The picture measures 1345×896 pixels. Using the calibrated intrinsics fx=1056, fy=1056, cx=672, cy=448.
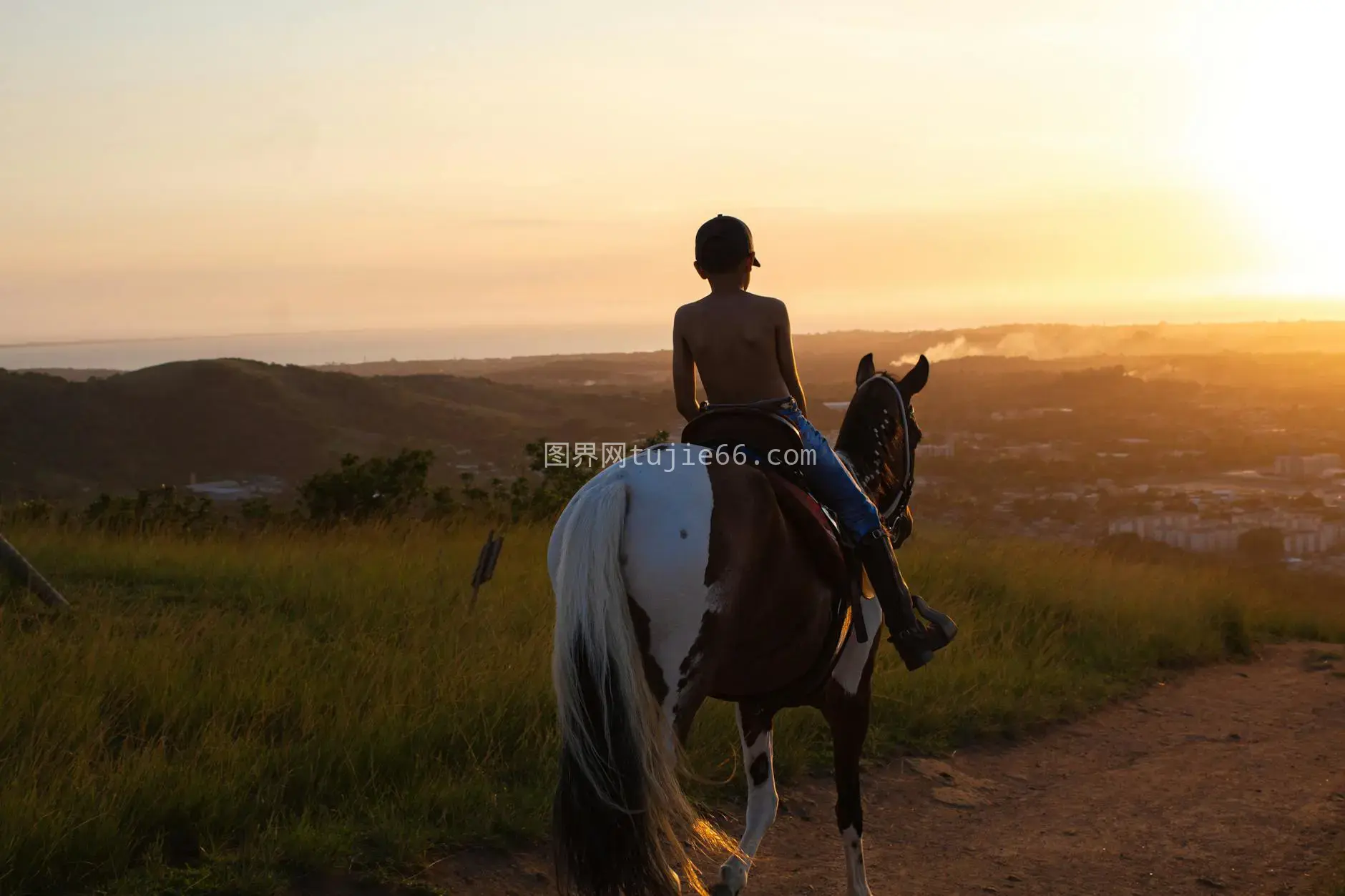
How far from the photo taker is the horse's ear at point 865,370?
18.3 ft

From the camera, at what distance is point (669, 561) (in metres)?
3.59

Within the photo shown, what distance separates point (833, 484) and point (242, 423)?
45.8 metres

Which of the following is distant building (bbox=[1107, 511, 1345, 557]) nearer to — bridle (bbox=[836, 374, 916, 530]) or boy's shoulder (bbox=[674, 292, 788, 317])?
bridle (bbox=[836, 374, 916, 530])

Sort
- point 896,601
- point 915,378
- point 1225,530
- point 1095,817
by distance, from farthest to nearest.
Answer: point 1225,530 → point 1095,817 → point 915,378 → point 896,601

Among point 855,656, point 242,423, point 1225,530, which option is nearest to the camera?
point 855,656

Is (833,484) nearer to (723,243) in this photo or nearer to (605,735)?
(723,243)

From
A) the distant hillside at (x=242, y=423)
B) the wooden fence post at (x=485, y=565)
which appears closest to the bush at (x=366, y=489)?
the wooden fence post at (x=485, y=565)

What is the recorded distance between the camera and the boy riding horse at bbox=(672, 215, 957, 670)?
4184 mm

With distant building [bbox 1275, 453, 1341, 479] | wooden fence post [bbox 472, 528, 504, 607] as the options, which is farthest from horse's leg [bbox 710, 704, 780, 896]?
distant building [bbox 1275, 453, 1341, 479]

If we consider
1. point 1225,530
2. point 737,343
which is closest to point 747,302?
point 737,343

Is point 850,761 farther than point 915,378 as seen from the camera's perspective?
No

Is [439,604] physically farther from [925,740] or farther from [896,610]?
[896,610]

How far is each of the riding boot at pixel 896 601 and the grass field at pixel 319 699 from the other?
5.68 ft

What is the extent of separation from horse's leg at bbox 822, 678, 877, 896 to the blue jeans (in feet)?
2.64
